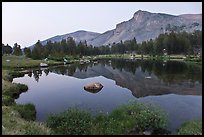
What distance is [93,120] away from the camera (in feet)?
77.3

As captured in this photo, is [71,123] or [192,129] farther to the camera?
[71,123]

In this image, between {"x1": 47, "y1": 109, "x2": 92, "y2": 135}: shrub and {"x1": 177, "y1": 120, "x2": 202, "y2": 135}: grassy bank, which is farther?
{"x1": 47, "y1": 109, "x2": 92, "y2": 135}: shrub

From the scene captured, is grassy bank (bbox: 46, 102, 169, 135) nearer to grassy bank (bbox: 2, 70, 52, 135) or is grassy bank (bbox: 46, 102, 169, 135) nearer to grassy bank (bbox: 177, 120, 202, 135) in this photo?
grassy bank (bbox: 2, 70, 52, 135)

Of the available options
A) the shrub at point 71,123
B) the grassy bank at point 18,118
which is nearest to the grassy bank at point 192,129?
the shrub at point 71,123

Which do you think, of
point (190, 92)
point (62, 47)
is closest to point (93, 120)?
point (190, 92)

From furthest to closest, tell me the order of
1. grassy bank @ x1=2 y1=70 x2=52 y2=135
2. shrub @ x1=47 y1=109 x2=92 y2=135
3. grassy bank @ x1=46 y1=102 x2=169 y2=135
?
shrub @ x1=47 y1=109 x2=92 y2=135 < grassy bank @ x1=46 y1=102 x2=169 y2=135 < grassy bank @ x1=2 y1=70 x2=52 y2=135

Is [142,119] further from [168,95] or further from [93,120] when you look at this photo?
[168,95]

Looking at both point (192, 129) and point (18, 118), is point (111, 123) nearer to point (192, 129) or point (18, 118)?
point (192, 129)

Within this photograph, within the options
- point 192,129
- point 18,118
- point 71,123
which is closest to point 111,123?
point 71,123

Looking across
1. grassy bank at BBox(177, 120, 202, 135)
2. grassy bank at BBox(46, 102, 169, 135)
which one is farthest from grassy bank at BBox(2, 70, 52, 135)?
grassy bank at BBox(177, 120, 202, 135)

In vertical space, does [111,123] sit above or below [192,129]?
above

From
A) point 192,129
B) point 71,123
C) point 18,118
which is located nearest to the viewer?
point 192,129

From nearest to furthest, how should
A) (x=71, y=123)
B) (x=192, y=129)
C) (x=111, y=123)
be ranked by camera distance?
(x=192, y=129) < (x=111, y=123) < (x=71, y=123)

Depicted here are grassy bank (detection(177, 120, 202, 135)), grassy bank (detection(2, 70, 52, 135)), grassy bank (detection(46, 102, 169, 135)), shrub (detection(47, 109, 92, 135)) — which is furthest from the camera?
shrub (detection(47, 109, 92, 135))
